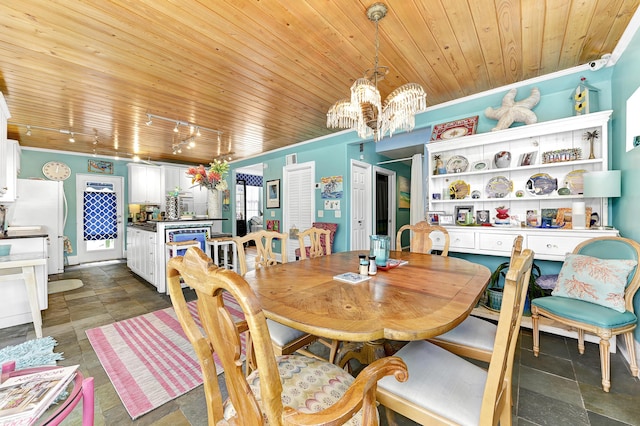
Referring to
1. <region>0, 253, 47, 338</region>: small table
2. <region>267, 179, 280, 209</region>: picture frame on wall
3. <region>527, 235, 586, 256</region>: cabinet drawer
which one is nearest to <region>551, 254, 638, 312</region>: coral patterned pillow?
<region>527, 235, 586, 256</region>: cabinet drawer

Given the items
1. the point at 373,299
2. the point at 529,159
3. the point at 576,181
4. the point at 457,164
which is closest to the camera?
the point at 373,299

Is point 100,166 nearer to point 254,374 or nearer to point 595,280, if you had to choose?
point 254,374

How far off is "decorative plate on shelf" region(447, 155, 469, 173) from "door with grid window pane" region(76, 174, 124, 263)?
7464mm

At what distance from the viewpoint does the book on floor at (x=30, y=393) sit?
34.5 inches

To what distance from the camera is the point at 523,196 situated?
2854mm

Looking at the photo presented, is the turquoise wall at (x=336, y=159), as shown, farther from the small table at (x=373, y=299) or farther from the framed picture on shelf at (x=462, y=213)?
the small table at (x=373, y=299)

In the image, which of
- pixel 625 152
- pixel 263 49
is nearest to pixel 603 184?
pixel 625 152

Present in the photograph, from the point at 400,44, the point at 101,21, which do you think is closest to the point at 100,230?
the point at 101,21

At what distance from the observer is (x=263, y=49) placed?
2289 millimetres

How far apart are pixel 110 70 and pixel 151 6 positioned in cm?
120

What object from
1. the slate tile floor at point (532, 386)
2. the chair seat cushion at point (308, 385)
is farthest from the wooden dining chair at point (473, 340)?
the chair seat cushion at point (308, 385)

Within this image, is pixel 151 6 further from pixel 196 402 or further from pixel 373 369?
pixel 196 402

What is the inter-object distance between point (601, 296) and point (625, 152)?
1263 millimetres

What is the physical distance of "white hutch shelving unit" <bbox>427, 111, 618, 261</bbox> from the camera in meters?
2.42
